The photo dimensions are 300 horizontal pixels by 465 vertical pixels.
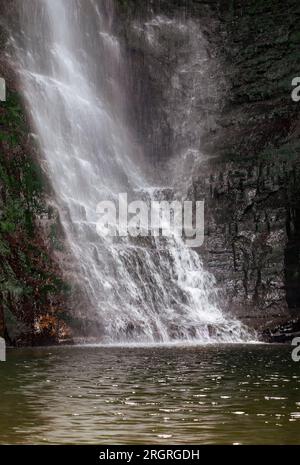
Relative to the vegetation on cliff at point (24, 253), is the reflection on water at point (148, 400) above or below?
below

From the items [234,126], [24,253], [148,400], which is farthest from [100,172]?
[148,400]

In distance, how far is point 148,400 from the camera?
454 inches

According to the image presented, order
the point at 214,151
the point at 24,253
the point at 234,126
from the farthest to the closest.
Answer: the point at 234,126 < the point at 214,151 < the point at 24,253

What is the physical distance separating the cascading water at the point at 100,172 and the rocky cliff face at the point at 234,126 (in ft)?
5.37

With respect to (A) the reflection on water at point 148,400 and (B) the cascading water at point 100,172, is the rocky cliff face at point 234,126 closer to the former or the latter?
(B) the cascading water at point 100,172

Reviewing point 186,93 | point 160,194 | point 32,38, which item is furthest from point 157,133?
point 32,38

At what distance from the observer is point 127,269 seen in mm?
31172

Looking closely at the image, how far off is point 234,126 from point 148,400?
3235 centimetres

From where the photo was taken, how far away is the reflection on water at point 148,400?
28.3 feet

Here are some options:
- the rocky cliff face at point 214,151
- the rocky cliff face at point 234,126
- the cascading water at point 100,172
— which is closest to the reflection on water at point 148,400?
the rocky cliff face at point 214,151

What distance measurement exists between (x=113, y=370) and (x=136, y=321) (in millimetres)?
13099

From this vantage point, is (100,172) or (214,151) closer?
(100,172)

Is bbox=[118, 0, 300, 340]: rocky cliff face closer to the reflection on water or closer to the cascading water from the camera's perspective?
the cascading water

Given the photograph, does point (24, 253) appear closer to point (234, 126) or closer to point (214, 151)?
point (214, 151)
